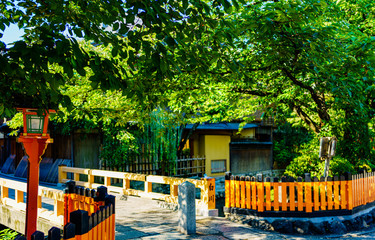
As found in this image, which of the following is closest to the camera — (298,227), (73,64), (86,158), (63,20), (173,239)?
(73,64)

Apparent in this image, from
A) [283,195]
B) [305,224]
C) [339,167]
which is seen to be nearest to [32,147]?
[283,195]

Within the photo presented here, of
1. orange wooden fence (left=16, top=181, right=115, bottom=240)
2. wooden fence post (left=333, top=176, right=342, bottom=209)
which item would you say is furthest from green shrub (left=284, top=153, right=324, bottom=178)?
orange wooden fence (left=16, top=181, right=115, bottom=240)

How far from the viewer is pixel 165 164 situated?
1788cm

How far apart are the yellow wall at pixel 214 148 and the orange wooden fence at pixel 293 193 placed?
433 inches

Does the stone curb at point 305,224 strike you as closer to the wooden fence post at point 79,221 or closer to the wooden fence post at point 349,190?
the wooden fence post at point 349,190

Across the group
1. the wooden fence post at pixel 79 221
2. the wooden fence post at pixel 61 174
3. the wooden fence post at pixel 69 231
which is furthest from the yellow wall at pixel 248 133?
the wooden fence post at pixel 69 231

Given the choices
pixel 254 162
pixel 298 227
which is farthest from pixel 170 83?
pixel 254 162

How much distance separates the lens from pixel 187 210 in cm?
762

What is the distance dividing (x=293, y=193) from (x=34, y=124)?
6.74m

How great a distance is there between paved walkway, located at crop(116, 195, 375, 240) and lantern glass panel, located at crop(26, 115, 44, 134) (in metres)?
2.90

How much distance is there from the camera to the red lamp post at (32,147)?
6.74 metres

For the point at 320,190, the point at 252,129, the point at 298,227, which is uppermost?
the point at 252,129

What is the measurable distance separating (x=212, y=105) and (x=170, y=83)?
5.25m

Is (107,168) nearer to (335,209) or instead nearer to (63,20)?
(335,209)
